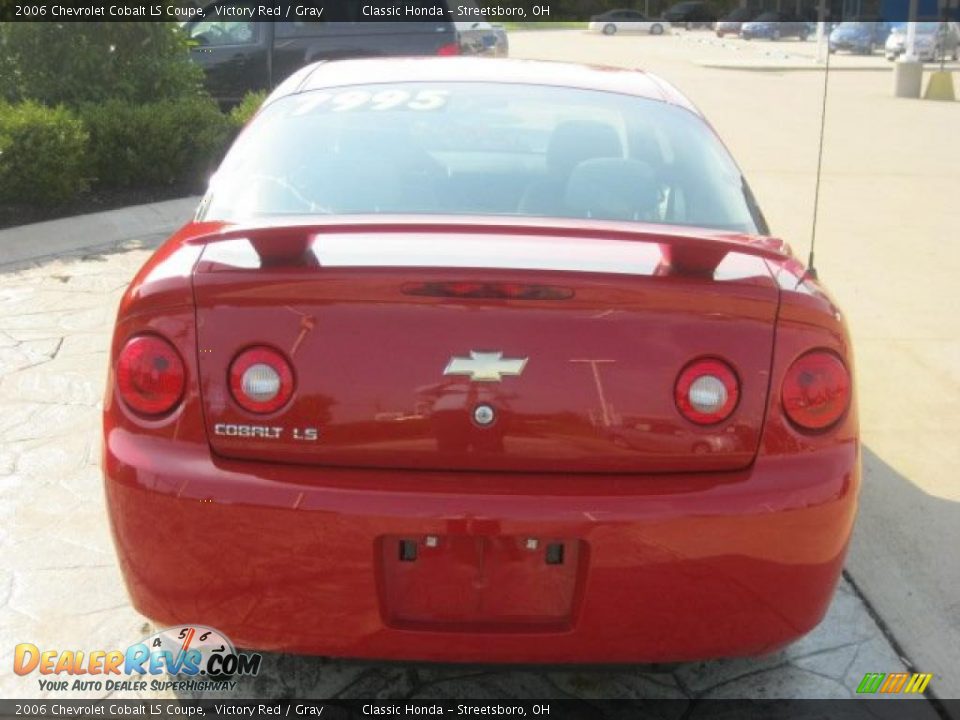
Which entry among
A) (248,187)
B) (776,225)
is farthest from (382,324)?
(776,225)

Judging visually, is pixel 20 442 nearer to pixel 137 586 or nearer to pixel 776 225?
pixel 137 586

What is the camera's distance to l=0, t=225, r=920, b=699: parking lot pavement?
10.4ft

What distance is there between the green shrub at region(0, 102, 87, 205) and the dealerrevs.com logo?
19.9 feet

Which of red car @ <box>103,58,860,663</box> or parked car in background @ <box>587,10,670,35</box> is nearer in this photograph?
red car @ <box>103,58,860,663</box>

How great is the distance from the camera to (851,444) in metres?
2.72

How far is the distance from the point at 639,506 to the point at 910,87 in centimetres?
2230

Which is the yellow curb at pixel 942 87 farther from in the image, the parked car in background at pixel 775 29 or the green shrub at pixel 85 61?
the parked car in background at pixel 775 29

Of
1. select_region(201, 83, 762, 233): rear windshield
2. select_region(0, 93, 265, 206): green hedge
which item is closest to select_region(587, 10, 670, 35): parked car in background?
select_region(0, 93, 265, 206): green hedge

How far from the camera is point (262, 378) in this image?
101 inches

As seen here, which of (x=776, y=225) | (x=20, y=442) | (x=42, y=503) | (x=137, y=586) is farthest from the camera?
(x=776, y=225)

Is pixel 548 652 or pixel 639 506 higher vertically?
pixel 639 506

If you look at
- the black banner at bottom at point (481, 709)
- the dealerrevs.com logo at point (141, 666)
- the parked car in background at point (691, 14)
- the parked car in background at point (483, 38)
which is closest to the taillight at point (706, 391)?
the black banner at bottom at point (481, 709)

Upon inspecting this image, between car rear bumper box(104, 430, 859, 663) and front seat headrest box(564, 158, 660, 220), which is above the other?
front seat headrest box(564, 158, 660, 220)

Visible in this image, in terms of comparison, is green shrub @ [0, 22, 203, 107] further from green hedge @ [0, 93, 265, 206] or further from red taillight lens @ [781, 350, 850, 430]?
red taillight lens @ [781, 350, 850, 430]
